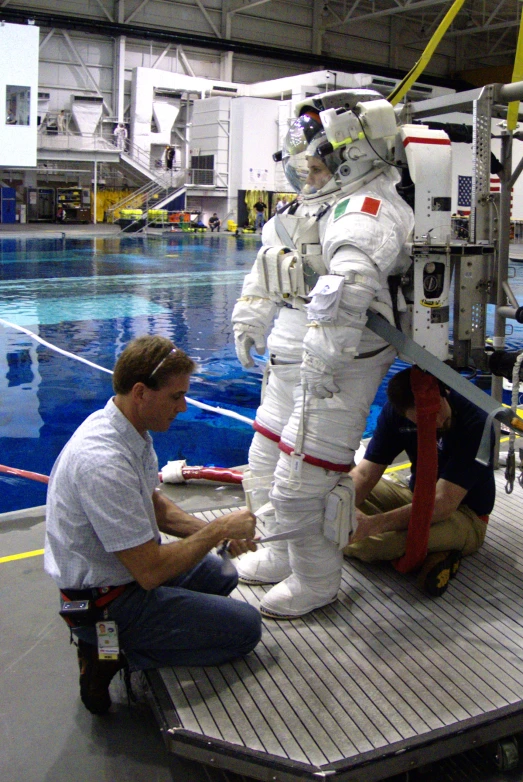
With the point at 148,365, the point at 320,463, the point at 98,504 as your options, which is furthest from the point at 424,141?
the point at 98,504

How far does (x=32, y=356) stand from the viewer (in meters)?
8.02

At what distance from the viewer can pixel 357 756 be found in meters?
2.09

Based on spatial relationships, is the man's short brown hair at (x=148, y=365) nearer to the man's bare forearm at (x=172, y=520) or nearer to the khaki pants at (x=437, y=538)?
the man's bare forearm at (x=172, y=520)

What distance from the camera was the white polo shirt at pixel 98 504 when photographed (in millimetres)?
2215

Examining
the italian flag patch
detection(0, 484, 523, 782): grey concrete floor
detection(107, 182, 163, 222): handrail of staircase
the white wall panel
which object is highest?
the white wall panel

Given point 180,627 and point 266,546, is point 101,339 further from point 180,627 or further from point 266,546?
point 180,627

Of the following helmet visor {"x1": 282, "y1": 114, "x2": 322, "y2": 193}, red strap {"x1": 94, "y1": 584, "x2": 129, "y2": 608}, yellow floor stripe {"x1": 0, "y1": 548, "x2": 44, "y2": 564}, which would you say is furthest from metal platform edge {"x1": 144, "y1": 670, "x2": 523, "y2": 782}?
helmet visor {"x1": 282, "y1": 114, "x2": 322, "y2": 193}

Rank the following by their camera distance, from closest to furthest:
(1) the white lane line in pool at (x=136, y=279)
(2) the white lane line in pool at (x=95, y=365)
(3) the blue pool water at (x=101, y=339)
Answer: (3) the blue pool water at (x=101, y=339) → (2) the white lane line in pool at (x=95, y=365) → (1) the white lane line in pool at (x=136, y=279)

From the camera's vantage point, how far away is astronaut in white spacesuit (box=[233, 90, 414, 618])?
2670mm

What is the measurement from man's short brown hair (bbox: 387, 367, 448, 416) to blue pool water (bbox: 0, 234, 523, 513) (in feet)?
7.79

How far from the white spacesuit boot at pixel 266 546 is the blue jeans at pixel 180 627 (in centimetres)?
61

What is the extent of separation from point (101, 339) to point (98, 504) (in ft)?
22.7

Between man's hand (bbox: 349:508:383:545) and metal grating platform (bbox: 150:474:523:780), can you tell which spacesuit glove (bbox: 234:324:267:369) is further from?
metal grating platform (bbox: 150:474:523:780)

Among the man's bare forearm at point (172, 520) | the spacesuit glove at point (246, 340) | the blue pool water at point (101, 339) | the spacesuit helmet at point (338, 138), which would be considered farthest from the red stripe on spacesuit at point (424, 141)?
the blue pool water at point (101, 339)
